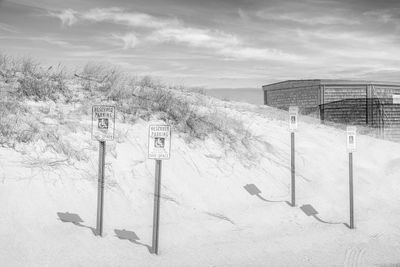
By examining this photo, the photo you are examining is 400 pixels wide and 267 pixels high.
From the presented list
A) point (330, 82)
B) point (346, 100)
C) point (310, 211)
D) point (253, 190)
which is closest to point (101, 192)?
point (253, 190)

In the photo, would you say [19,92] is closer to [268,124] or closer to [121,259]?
[121,259]

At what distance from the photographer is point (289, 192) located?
1176 cm

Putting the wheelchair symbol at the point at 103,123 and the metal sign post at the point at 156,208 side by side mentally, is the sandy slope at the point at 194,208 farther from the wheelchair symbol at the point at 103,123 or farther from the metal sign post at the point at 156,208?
the wheelchair symbol at the point at 103,123

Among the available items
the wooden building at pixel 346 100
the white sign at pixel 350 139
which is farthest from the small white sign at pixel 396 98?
the white sign at pixel 350 139

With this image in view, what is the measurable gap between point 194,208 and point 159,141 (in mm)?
2884

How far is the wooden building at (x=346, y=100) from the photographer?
26.3 m

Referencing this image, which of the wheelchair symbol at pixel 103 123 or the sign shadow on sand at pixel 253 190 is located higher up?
the wheelchair symbol at pixel 103 123

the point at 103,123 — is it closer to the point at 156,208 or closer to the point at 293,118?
the point at 156,208

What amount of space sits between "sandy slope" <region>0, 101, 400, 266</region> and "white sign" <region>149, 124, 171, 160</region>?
1568mm

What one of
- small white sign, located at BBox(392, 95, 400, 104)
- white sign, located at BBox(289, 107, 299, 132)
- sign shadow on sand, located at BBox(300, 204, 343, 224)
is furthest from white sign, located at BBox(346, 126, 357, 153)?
small white sign, located at BBox(392, 95, 400, 104)

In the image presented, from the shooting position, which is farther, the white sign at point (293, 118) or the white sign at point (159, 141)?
the white sign at point (293, 118)

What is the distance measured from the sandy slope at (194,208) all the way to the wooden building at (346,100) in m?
13.2

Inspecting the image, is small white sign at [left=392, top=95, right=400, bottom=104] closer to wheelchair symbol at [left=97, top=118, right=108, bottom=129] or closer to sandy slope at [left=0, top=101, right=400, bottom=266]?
sandy slope at [left=0, top=101, right=400, bottom=266]

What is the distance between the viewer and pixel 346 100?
2733 cm
